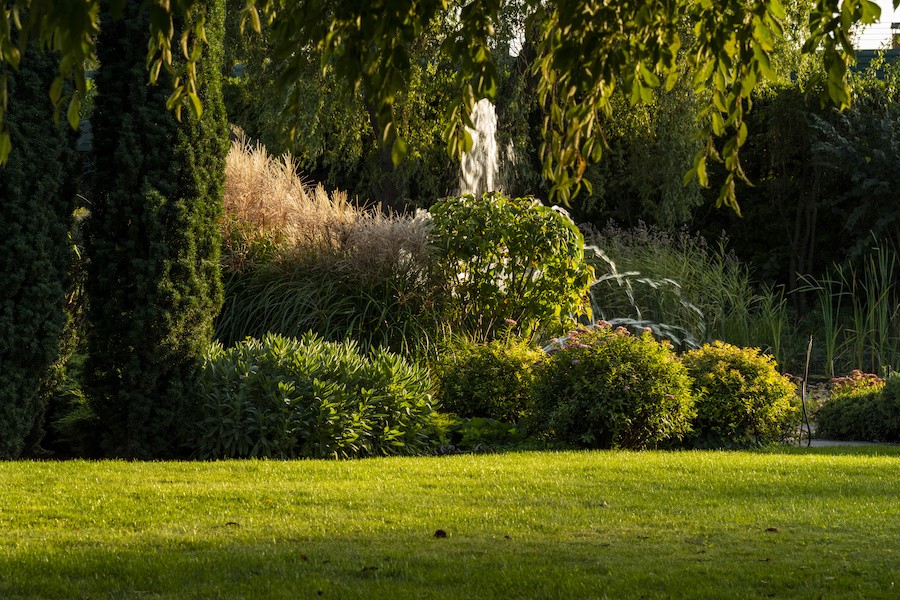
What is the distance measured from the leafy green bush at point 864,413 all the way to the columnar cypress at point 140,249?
20.6 feet

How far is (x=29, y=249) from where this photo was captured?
6.01 meters

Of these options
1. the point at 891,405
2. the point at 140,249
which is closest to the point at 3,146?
the point at 140,249

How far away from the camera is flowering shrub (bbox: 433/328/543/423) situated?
750 centimetres

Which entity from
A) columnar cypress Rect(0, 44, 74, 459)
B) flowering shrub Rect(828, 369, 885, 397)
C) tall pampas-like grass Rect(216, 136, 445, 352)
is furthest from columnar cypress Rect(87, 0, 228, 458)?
flowering shrub Rect(828, 369, 885, 397)

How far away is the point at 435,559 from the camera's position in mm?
3615

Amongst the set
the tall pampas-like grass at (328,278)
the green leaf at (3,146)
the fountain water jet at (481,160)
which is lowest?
the tall pampas-like grass at (328,278)

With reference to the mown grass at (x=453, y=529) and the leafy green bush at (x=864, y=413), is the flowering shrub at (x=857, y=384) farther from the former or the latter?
the mown grass at (x=453, y=529)

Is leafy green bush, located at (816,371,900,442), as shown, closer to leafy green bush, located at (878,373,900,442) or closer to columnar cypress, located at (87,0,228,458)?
leafy green bush, located at (878,373,900,442)

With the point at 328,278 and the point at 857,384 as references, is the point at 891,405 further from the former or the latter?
the point at 328,278

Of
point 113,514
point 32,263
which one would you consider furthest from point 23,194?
point 113,514

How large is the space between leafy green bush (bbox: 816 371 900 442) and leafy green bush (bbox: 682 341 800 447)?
136cm

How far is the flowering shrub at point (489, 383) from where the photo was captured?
7.50 metres

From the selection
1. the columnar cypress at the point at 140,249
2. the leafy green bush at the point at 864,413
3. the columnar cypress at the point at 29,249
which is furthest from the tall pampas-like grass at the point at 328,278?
the leafy green bush at the point at 864,413

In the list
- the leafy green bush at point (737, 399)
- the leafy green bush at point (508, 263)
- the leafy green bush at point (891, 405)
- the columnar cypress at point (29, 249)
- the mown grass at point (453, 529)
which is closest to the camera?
the mown grass at point (453, 529)
